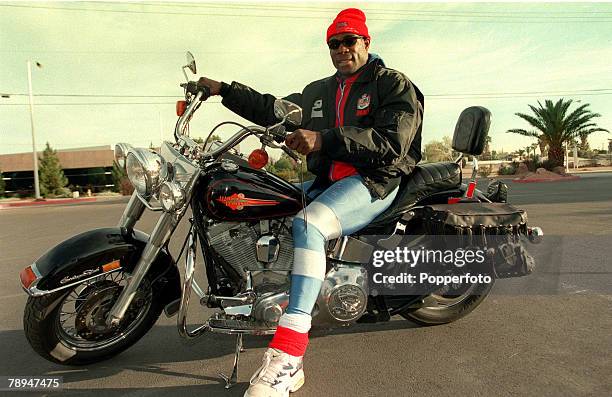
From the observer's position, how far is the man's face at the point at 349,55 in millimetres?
2807

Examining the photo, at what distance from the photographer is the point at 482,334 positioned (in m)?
3.32

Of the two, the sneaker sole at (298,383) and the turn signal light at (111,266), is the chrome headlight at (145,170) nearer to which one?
the turn signal light at (111,266)

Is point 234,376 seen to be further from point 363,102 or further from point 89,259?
point 363,102

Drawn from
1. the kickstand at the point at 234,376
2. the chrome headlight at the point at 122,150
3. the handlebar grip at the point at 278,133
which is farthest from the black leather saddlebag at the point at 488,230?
the chrome headlight at the point at 122,150

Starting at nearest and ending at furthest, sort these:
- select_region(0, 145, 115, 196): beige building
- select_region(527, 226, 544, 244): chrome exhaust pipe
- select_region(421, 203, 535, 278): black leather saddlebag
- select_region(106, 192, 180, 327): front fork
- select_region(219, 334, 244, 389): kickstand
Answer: select_region(219, 334, 244, 389): kickstand < select_region(106, 192, 180, 327): front fork < select_region(421, 203, 535, 278): black leather saddlebag < select_region(527, 226, 544, 244): chrome exhaust pipe < select_region(0, 145, 115, 196): beige building

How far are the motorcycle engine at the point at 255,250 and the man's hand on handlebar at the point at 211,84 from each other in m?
0.91

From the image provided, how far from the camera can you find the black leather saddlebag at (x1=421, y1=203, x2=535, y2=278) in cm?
283

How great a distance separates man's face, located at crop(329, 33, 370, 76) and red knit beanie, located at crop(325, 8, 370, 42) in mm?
26

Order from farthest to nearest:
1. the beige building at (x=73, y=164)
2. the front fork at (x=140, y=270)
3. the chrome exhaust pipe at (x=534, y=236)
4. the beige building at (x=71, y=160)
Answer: the beige building at (x=71, y=160) → the beige building at (x=73, y=164) → the chrome exhaust pipe at (x=534, y=236) → the front fork at (x=140, y=270)

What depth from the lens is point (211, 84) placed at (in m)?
3.08

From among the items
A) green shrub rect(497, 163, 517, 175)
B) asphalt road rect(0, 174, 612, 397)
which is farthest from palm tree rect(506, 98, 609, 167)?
asphalt road rect(0, 174, 612, 397)

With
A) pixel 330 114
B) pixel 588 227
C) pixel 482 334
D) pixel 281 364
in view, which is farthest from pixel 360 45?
pixel 588 227

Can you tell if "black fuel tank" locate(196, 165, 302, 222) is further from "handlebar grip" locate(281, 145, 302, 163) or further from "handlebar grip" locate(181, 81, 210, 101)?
"handlebar grip" locate(181, 81, 210, 101)

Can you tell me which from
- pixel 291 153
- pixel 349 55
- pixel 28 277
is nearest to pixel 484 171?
pixel 349 55
